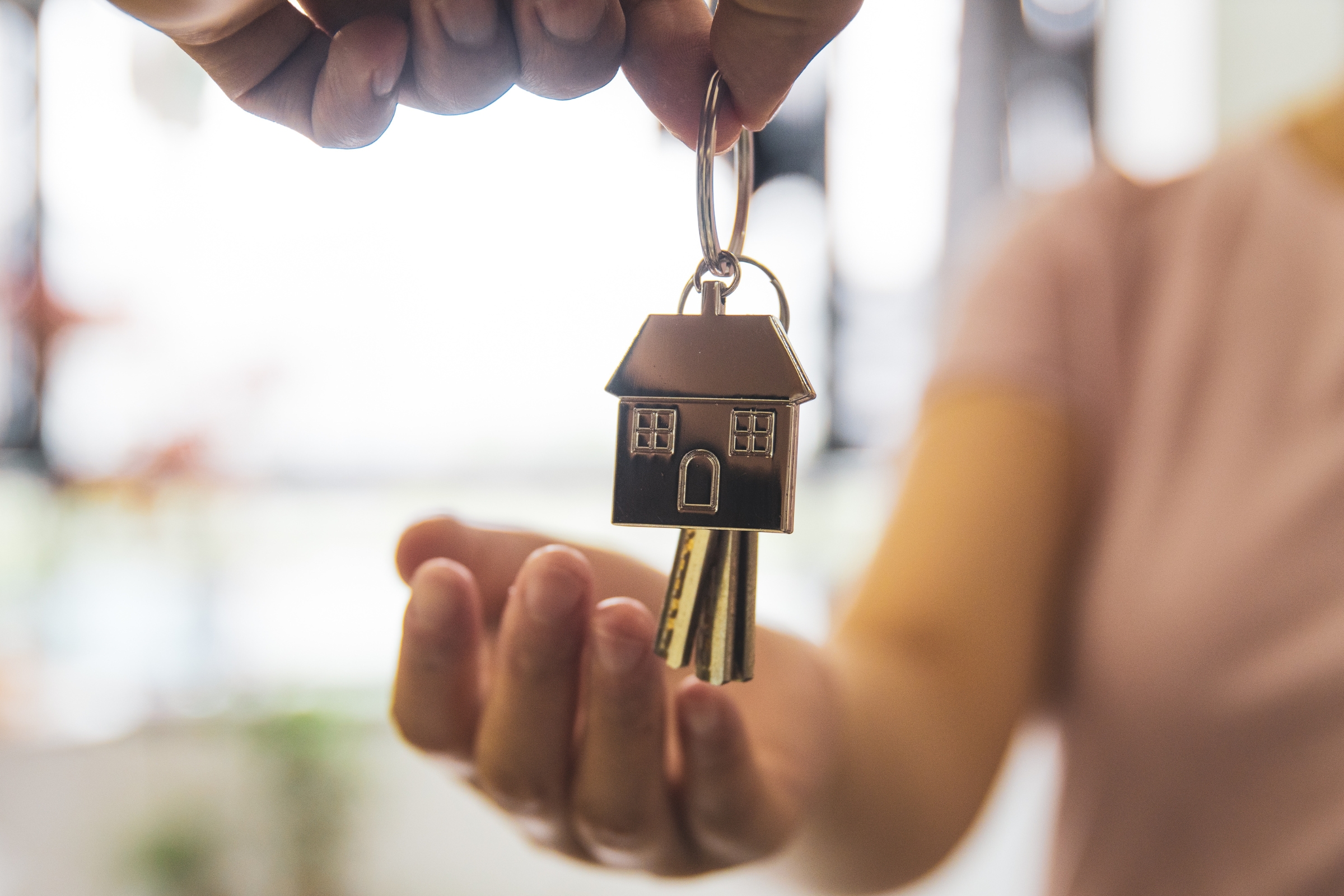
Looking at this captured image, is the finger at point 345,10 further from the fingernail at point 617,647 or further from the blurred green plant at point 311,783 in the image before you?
the blurred green plant at point 311,783

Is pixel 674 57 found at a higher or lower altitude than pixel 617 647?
higher

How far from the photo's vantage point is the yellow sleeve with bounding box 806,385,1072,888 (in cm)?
74

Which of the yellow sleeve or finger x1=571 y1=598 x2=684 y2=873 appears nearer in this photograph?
finger x1=571 y1=598 x2=684 y2=873

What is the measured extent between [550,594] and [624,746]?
0.09m

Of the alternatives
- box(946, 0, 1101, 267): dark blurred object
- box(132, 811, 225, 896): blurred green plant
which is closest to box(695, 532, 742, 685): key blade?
box(132, 811, 225, 896): blurred green plant

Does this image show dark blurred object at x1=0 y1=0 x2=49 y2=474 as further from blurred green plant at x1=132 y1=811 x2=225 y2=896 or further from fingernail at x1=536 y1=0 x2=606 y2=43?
fingernail at x1=536 y1=0 x2=606 y2=43

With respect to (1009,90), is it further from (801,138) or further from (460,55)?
(460,55)

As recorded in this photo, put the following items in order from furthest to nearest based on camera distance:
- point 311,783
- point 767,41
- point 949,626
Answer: point 311,783 → point 949,626 → point 767,41

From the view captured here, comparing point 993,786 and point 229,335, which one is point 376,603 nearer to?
point 229,335

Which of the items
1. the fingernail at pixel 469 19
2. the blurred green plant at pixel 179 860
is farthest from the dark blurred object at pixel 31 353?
the fingernail at pixel 469 19

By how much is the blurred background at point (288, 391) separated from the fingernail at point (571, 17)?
160 cm

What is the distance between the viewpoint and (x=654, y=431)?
441 millimetres

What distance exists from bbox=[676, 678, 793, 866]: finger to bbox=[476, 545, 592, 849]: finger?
0.06 meters

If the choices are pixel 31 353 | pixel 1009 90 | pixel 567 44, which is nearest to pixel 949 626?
pixel 567 44
